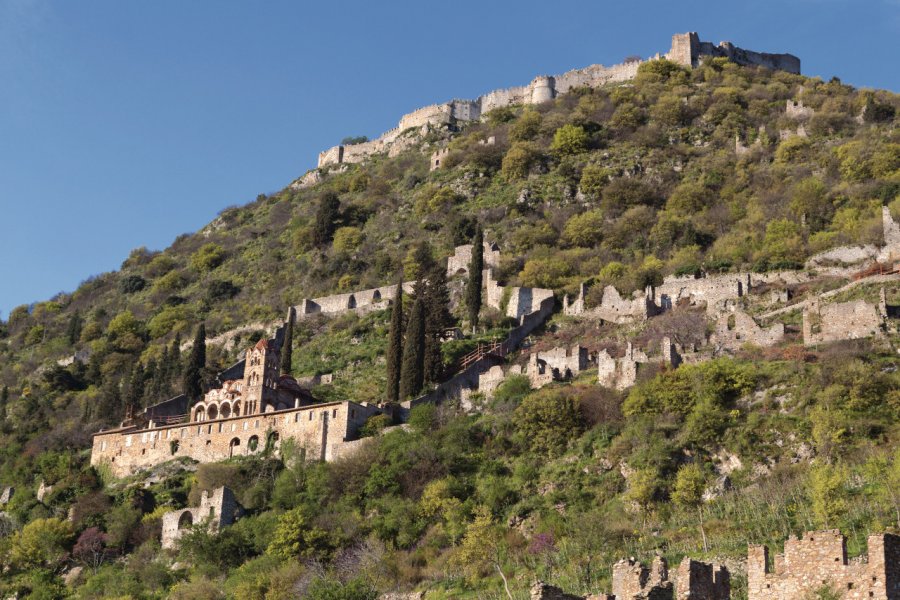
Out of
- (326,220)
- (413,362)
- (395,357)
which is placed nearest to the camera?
(413,362)

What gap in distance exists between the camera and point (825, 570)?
70.7 feet

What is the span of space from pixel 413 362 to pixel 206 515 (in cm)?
1417

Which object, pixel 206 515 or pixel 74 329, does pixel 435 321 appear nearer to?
pixel 206 515

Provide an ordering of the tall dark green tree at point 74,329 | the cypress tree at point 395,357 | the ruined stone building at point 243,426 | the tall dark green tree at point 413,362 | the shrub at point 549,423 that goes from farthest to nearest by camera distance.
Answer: the tall dark green tree at point 74,329 < the cypress tree at point 395,357 < the tall dark green tree at point 413,362 < the ruined stone building at point 243,426 < the shrub at point 549,423

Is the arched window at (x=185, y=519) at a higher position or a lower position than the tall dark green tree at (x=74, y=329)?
lower

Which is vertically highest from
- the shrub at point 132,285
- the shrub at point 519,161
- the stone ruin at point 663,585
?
the shrub at point 519,161

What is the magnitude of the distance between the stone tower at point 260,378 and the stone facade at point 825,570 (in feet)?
164

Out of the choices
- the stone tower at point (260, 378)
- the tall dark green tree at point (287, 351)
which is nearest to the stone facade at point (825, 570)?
the stone tower at point (260, 378)

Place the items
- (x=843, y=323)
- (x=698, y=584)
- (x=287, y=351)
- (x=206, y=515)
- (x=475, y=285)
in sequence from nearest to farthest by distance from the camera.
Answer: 1. (x=698, y=584)
2. (x=843, y=323)
3. (x=206, y=515)
4. (x=287, y=351)
5. (x=475, y=285)

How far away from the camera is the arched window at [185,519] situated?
205 feet

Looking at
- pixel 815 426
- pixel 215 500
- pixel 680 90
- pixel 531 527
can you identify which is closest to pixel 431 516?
pixel 531 527

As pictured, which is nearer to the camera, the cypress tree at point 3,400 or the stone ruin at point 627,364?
the stone ruin at point 627,364

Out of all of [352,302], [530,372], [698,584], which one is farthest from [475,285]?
[698,584]

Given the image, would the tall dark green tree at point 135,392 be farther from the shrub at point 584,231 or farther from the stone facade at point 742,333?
the stone facade at point 742,333
